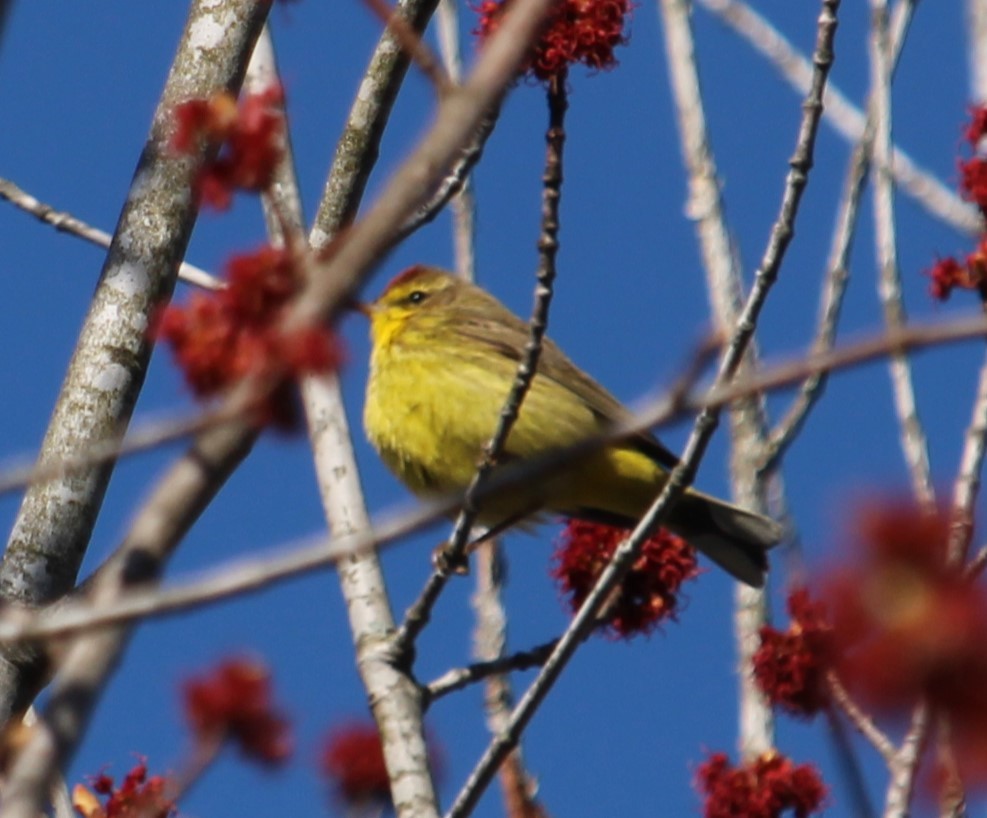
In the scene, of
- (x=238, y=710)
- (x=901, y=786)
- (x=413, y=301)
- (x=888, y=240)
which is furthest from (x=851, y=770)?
(x=413, y=301)

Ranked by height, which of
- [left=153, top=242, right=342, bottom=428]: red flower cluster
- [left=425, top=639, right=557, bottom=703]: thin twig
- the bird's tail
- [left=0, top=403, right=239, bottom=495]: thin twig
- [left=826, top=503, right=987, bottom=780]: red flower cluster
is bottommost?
[left=826, top=503, right=987, bottom=780]: red flower cluster

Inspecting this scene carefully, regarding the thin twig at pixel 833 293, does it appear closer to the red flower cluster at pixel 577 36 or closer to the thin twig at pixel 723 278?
the thin twig at pixel 723 278

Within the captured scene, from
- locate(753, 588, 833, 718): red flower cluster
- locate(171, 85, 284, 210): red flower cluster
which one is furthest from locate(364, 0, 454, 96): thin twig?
locate(753, 588, 833, 718): red flower cluster

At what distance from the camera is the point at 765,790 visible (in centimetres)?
387

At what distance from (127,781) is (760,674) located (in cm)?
143

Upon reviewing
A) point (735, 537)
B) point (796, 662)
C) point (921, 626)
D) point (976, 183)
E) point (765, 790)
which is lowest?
point (921, 626)

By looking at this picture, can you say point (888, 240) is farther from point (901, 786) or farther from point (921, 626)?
point (921, 626)

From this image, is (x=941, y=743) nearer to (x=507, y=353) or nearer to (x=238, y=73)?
(x=238, y=73)

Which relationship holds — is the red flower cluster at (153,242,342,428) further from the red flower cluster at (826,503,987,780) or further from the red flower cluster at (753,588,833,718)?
the red flower cluster at (753,588,833,718)

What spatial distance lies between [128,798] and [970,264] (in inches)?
86.8

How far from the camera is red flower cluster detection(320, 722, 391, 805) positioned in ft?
13.5

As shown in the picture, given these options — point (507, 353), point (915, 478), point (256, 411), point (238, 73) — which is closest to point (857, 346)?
point (256, 411)

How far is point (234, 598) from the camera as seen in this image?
5.74 ft

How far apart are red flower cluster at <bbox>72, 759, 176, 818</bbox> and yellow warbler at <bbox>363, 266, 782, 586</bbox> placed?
2.48 metres
